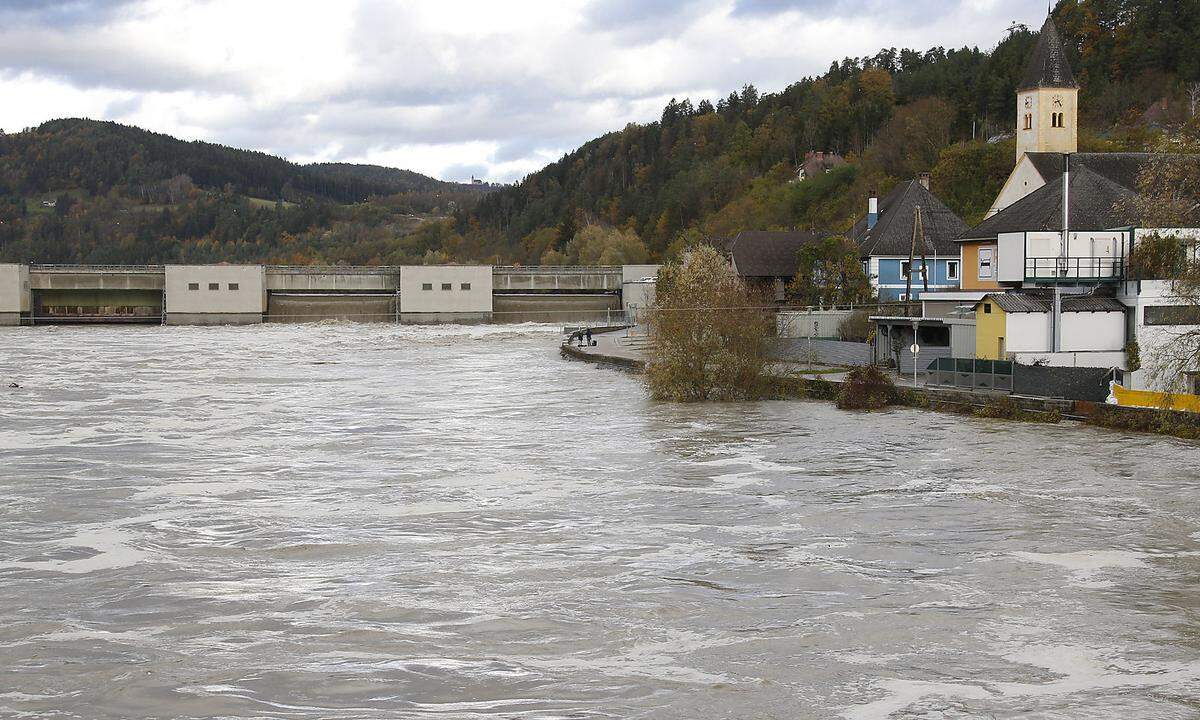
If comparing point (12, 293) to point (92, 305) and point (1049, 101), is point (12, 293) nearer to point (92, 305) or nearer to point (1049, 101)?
point (92, 305)

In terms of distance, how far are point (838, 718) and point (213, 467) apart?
17022 millimetres

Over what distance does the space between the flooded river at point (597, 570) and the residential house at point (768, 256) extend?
4247 centimetres

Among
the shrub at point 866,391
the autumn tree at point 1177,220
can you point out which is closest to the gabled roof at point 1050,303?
the autumn tree at point 1177,220

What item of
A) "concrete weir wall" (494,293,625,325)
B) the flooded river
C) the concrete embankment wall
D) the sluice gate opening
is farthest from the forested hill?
the flooded river

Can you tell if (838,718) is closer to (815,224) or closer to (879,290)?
(879,290)

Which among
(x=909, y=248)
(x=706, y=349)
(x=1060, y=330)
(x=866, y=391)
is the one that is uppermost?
(x=909, y=248)

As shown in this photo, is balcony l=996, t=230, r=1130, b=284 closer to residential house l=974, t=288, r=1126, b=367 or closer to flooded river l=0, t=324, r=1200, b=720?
residential house l=974, t=288, r=1126, b=367

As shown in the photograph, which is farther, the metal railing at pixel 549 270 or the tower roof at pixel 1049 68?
the metal railing at pixel 549 270

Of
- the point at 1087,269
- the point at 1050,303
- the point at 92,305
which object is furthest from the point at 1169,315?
the point at 92,305

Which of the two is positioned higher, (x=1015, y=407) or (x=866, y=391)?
(x=866, y=391)

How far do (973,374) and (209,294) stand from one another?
3108 inches

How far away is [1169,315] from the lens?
36.0 metres

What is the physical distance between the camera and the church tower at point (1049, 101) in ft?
214

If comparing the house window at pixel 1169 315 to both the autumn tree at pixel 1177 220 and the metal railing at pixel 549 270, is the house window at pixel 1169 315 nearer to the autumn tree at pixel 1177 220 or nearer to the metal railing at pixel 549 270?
the autumn tree at pixel 1177 220
